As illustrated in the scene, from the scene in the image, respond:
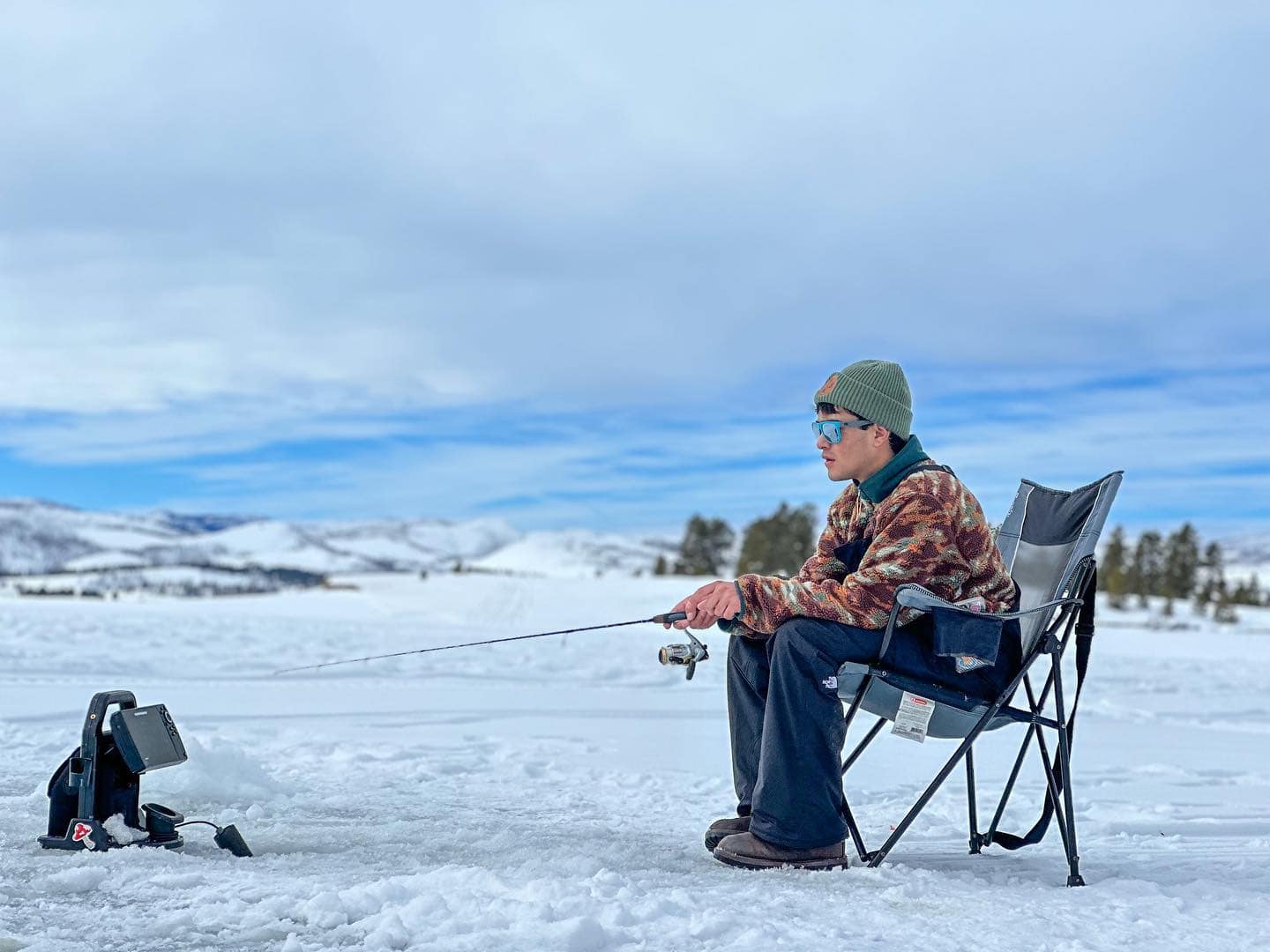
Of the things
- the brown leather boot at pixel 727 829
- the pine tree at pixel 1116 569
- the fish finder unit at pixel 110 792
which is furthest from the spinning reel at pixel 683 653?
the pine tree at pixel 1116 569

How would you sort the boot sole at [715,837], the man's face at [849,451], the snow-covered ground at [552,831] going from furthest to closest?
1. the man's face at [849,451]
2. the boot sole at [715,837]
3. the snow-covered ground at [552,831]

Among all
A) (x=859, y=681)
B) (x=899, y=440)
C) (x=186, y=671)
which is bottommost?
(x=186, y=671)

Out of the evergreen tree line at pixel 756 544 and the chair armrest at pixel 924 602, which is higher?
the evergreen tree line at pixel 756 544

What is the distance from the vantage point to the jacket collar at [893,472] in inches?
142

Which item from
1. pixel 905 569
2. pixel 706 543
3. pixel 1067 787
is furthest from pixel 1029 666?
pixel 706 543

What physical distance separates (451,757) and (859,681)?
109 inches

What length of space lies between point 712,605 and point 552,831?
112 centimetres

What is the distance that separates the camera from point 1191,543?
4306 centimetres

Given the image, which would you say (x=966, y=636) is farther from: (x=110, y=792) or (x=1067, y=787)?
(x=110, y=792)

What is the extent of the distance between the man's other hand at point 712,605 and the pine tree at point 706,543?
38558mm

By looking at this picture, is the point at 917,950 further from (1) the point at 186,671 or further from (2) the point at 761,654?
(1) the point at 186,671

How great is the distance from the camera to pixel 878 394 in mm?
3605

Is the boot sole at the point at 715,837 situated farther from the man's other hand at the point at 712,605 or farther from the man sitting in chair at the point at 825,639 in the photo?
the man's other hand at the point at 712,605

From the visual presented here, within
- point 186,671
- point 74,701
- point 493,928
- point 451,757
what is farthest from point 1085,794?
point 186,671
